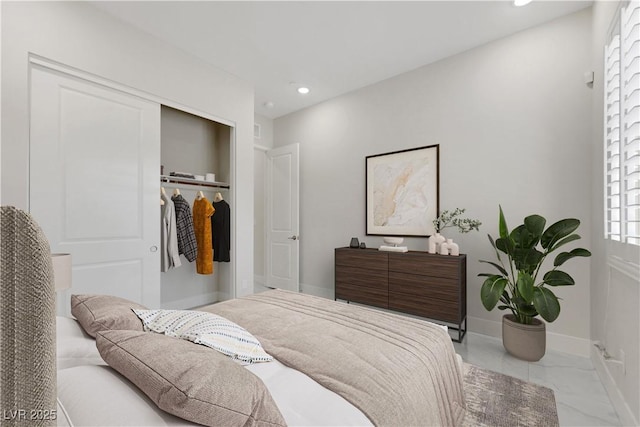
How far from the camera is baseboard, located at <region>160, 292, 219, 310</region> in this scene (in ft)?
11.8

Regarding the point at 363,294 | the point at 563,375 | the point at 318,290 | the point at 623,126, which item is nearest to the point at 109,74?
the point at 363,294

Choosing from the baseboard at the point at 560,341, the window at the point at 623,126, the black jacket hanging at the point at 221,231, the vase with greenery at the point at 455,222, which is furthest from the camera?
the black jacket hanging at the point at 221,231

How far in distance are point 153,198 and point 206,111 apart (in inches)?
45.2

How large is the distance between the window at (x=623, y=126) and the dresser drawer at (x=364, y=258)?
1802 mm

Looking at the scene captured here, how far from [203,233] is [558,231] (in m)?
3.51

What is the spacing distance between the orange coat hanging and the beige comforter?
191 centimetres

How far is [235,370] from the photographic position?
78cm

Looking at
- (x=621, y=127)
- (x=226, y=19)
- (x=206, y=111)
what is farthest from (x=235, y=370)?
(x=206, y=111)

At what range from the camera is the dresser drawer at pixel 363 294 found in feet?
10.5

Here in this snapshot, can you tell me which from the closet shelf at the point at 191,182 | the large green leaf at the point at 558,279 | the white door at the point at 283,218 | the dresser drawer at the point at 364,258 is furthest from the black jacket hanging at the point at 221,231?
the large green leaf at the point at 558,279

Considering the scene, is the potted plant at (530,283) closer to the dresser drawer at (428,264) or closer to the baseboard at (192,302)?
the dresser drawer at (428,264)

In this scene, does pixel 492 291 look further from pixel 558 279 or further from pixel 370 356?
pixel 370 356

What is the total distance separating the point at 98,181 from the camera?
8.32ft

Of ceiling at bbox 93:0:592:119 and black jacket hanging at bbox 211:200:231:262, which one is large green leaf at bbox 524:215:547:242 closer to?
ceiling at bbox 93:0:592:119
